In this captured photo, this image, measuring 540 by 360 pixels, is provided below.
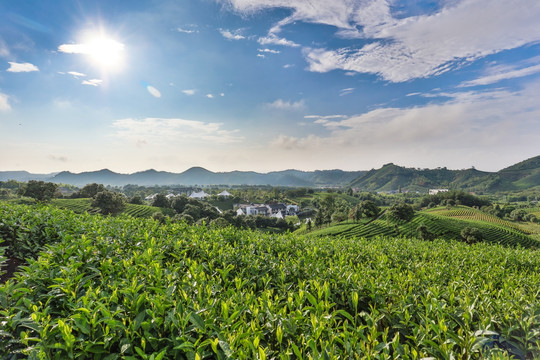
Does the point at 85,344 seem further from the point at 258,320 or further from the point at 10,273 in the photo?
the point at 10,273

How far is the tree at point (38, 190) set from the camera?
2267 inches

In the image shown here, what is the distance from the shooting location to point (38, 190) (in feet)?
193

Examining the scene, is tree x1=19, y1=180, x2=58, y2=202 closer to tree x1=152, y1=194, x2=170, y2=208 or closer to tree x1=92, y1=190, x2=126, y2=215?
tree x1=92, y1=190, x2=126, y2=215

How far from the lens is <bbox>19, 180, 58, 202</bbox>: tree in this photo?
57594 millimetres

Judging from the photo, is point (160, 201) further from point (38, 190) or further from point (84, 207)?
point (38, 190)

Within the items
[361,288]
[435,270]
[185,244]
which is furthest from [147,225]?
[435,270]

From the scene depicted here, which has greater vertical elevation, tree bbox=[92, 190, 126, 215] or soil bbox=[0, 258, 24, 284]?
soil bbox=[0, 258, 24, 284]

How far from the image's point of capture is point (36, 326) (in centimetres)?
201

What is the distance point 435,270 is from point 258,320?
3579 millimetres

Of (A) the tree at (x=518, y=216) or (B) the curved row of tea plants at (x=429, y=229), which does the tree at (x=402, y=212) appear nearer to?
(B) the curved row of tea plants at (x=429, y=229)

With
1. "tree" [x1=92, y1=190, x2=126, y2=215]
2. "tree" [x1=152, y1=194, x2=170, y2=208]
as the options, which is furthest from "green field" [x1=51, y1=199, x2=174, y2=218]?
"tree" [x1=152, y1=194, x2=170, y2=208]

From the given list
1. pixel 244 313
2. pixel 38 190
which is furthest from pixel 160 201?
pixel 244 313

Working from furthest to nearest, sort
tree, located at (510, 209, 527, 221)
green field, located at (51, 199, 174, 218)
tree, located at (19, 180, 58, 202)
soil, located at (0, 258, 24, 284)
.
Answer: tree, located at (510, 209, 527, 221), green field, located at (51, 199, 174, 218), tree, located at (19, 180, 58, 202), soil, located at (0, 258, 24, 284)

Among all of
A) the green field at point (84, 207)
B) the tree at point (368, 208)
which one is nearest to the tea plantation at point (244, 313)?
the green field at point (84, 207)
